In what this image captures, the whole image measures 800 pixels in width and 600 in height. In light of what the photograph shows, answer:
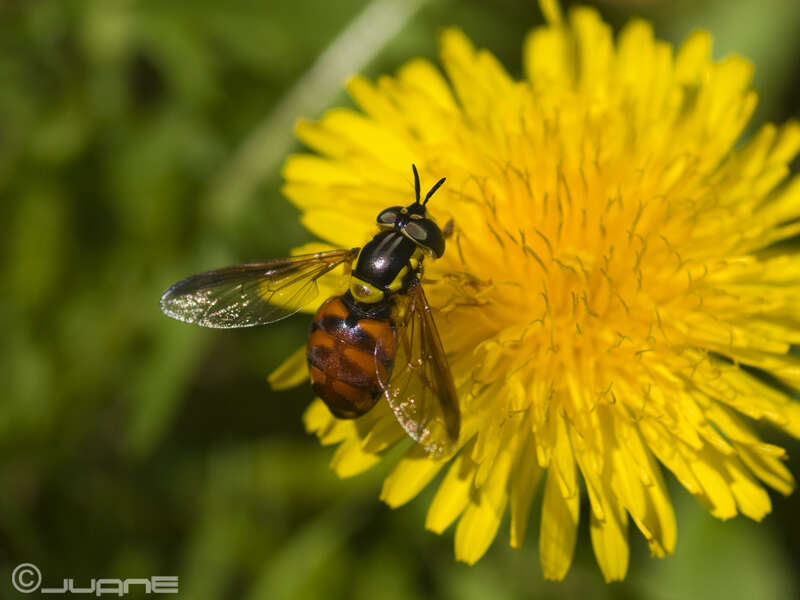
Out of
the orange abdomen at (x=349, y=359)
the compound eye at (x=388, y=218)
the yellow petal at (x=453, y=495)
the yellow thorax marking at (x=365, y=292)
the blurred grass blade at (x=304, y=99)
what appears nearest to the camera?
the orange abdomen at (x=349, y=359)

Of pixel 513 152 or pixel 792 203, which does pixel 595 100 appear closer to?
pixel 513 152

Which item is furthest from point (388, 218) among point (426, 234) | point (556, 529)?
point (556, 529)

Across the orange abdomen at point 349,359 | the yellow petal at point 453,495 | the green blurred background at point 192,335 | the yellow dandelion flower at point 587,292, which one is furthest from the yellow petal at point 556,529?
the green blurred background at point 192,335

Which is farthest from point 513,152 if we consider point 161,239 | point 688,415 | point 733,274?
point 161,239

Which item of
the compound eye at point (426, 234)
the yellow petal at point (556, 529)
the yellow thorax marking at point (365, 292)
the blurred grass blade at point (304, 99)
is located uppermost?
the blurred grass blade at point (304, 99)

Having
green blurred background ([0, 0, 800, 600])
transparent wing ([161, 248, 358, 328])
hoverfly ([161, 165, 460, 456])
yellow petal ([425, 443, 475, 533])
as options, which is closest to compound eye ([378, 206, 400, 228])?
hoverfly ([161, 165, 460, 456])

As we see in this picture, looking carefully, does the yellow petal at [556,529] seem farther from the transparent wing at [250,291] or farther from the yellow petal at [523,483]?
the transparent wing at [250,291]

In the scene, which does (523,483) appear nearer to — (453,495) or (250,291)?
(453,495)
